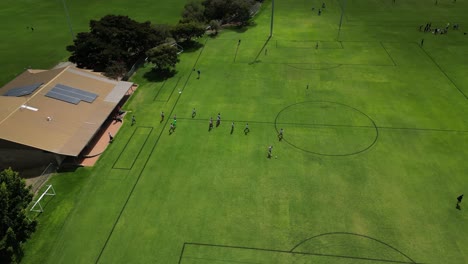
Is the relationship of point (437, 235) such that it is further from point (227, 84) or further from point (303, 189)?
point (227, 84)

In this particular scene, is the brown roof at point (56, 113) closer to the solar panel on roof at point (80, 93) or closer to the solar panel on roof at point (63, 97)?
the solar panel on roof at point (63, 97)

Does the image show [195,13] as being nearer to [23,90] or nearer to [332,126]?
[23,90]

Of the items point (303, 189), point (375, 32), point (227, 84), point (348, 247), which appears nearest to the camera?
point (348, 247)

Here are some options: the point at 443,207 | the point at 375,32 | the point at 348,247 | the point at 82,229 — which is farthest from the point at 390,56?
the point at 82,229

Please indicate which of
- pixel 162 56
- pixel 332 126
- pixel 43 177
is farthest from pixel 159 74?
pixel 332 126

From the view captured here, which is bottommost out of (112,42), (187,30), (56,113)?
(56,113)

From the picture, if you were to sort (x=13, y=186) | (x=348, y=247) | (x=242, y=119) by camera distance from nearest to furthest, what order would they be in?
1. (x=13, y=186)
2. (x=348, y=247)
3. (x=242, y=119)
